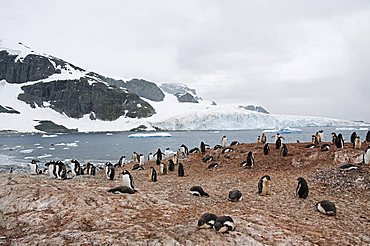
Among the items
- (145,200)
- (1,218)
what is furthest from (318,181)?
(1,218)

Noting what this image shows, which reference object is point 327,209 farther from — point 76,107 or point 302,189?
point 76,107

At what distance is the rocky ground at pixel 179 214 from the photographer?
7.87m

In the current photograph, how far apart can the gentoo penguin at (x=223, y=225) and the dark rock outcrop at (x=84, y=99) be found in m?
158

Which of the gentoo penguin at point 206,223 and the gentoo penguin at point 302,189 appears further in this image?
the gentoo penguin at point 302,189

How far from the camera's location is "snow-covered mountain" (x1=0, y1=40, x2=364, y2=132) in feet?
445

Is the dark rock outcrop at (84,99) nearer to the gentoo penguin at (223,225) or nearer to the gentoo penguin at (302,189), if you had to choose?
the gentoo penguin at (302,189)

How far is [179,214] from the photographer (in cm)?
991

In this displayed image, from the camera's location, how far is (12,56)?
192750 mm

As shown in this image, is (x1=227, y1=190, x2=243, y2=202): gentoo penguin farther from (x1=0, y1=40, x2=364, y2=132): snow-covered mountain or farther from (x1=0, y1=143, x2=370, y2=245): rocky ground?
(x1=0, y1=40, x2=364, y2=132): snow-covered mountain

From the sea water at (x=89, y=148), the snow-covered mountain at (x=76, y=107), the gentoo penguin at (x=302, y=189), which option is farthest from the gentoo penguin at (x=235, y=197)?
the snow-covered mountain at (x=76, y=107)

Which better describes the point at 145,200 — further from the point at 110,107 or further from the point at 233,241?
the point at 110,107

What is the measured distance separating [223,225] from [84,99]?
568 ft

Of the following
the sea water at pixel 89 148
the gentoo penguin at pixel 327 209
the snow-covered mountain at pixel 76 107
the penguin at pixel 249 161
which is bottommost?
the sea water at pixel 89 148

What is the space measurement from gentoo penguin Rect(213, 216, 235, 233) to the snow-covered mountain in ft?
401
